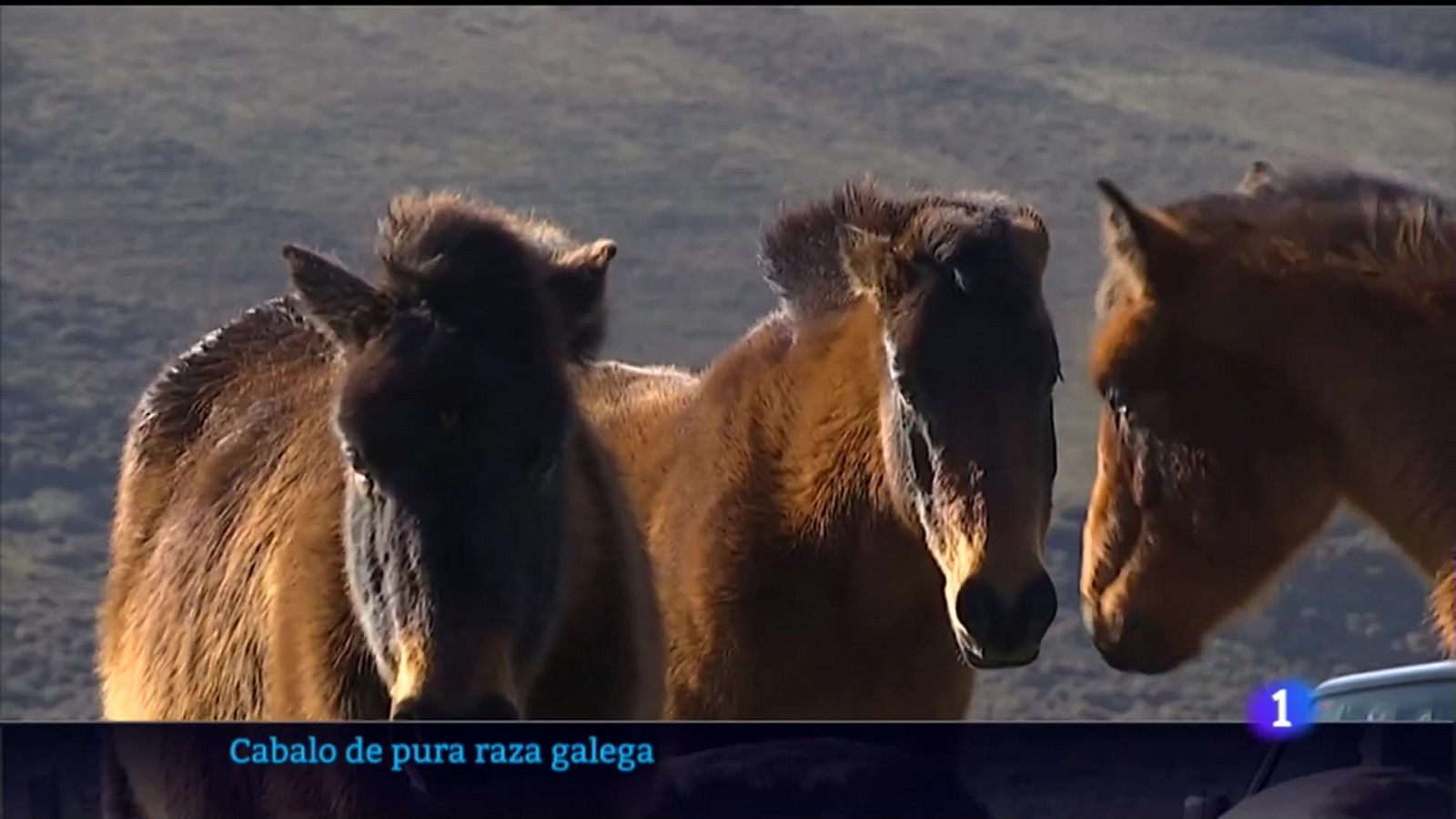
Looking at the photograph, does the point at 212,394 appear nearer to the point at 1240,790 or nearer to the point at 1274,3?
the point at 1240,790

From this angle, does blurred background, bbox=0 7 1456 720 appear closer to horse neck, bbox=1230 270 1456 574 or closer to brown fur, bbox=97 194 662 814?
horse neck, bbox=1230 270 1456 574

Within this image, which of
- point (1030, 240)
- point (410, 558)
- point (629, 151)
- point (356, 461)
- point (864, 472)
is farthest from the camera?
point (629, 151)

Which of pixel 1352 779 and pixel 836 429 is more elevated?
pixel 836 429

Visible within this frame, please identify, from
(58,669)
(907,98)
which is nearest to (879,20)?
(907,98)

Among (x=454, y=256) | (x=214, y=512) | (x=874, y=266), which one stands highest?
(x=454, y=256)

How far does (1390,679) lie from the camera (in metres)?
3.28

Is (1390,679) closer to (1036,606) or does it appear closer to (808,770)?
(1036,606)

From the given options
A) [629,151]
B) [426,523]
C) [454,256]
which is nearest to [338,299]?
[454,256]

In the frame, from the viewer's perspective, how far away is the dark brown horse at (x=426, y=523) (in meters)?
3.26

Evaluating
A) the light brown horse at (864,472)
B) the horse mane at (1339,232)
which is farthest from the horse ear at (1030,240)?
the horse mane at (1339,232)

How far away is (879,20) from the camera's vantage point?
113ft

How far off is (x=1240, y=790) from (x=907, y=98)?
2617cm

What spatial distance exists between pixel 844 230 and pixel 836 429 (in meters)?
0.39

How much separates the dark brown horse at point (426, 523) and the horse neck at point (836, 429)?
0.46 meters
